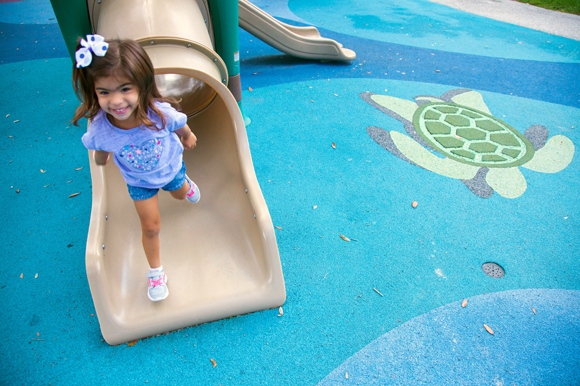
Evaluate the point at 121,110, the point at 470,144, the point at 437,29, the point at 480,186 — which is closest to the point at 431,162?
the point at 480,186

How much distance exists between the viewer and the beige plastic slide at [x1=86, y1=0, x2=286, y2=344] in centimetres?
163

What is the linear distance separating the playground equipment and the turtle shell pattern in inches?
74.4

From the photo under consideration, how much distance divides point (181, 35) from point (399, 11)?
6.39 meters

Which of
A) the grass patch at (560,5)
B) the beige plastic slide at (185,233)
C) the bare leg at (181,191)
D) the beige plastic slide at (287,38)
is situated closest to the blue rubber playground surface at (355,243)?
the beige plastic slide at (185,233)

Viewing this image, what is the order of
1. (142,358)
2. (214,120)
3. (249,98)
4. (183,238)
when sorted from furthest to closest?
(249,98), (214,120), (183,238), (142,358)

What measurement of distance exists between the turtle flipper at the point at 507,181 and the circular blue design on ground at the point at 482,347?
0.89 metres

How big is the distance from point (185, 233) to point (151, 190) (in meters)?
0.53

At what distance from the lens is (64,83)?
3.85 meters

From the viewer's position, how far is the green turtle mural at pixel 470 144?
107 inches

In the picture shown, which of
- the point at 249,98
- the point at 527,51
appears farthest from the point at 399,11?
the point at 249,98

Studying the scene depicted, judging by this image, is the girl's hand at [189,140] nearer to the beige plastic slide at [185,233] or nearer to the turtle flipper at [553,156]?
the beige plastic slide at [185,233]

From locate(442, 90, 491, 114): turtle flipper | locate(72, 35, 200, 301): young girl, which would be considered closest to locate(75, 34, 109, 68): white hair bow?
locate(72, 35, 200, 301): young girl

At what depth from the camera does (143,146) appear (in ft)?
4.79

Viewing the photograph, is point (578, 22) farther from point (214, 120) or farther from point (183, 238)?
point (183, 238)
